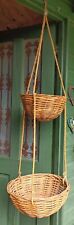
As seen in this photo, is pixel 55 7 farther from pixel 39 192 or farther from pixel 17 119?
pixel 39 192

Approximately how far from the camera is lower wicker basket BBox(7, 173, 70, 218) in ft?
5.89

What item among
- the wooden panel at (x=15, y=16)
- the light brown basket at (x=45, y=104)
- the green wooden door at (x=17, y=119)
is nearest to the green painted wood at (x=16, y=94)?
the green wooden door at (x=17, y=119)

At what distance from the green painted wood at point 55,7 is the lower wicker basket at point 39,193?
102 cm

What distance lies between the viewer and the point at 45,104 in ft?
6.45

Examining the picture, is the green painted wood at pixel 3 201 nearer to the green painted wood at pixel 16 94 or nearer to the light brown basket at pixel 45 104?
the green painted wood at pixel 16 94

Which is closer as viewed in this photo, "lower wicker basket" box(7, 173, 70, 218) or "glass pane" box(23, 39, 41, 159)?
"lower wicker basket" box(7, 173, 70, 218)

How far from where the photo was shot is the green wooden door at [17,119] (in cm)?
244

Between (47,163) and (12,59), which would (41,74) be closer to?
(12,59)

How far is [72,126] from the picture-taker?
8.11 ft

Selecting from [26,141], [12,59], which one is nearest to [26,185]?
[26,141]

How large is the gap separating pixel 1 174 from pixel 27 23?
1.13 m

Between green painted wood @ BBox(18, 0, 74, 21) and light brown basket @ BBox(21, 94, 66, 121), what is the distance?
22.2 inches

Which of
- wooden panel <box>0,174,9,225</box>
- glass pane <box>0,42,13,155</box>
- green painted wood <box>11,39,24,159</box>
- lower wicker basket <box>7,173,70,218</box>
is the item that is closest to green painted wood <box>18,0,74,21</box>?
green painted wood <box>11,39,24,159</box>

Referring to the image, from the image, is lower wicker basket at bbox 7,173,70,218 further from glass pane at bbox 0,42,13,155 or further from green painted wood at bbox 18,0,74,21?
green painted wood at bbox 18,0,74,21
